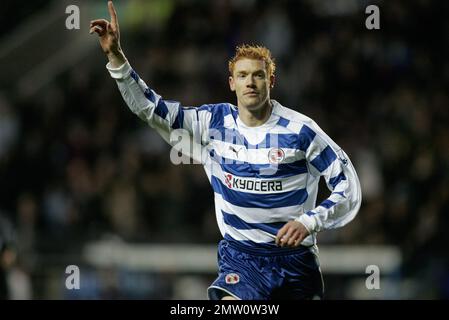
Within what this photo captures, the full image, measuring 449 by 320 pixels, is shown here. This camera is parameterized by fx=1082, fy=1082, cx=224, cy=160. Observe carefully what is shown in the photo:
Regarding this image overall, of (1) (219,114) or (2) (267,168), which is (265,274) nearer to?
(2) (267,168)

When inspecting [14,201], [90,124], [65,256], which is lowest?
[65,256]

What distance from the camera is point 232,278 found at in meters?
7.30

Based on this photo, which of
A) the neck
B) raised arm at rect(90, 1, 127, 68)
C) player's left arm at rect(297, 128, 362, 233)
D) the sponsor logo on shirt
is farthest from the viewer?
the neck

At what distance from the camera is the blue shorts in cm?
727

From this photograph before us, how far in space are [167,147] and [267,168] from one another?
7.28m

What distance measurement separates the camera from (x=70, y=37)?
1770 centimetres

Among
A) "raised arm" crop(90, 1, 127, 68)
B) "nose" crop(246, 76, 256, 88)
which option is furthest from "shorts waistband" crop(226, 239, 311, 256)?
"raised arm" crop(90, 1, 127, 68)

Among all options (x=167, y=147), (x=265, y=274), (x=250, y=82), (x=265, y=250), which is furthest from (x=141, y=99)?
(x=167, y=147)

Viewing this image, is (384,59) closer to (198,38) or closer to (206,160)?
(198,38)

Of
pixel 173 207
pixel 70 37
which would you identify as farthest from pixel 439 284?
pixel 70 37

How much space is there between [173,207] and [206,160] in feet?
19.6

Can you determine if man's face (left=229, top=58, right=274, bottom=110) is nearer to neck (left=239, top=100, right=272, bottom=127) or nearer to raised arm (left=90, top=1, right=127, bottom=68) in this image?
neck (left=239, top=100, right=272, bottom=127)

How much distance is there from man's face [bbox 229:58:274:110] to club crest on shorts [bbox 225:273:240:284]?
1.14m
